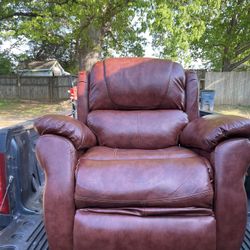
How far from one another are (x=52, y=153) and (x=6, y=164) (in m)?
0.24

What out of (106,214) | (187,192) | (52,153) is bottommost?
(106,214)

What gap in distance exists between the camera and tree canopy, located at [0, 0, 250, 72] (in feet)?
21.6

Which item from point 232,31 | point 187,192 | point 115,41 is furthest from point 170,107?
point 232,31

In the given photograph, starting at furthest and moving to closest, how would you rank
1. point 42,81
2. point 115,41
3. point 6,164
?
1. point 42,81
2. point 115,41
3. point 6,164

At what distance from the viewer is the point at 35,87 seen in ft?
46.8

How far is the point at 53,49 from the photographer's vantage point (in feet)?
58.9

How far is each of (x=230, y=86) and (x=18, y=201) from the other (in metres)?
11.2

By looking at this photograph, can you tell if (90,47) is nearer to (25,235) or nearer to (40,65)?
(25,235)

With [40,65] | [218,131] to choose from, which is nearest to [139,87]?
[218,131]

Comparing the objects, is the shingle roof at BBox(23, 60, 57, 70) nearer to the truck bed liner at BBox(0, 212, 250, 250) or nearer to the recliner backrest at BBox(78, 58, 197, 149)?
the recliner backrest at BBox(78, 58, 197, 149)

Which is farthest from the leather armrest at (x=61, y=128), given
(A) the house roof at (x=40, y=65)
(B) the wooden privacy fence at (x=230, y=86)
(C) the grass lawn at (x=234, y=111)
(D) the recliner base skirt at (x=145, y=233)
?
(A) the house roof at (x=40, y=65)

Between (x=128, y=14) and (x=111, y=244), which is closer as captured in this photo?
(x=111, y=244)

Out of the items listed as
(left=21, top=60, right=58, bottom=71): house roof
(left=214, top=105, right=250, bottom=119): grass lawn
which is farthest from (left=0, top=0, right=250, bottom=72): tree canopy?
Result: (left=21, top=60, right=58, bottom=71): house roof

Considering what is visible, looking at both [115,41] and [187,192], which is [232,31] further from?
[187,192]
